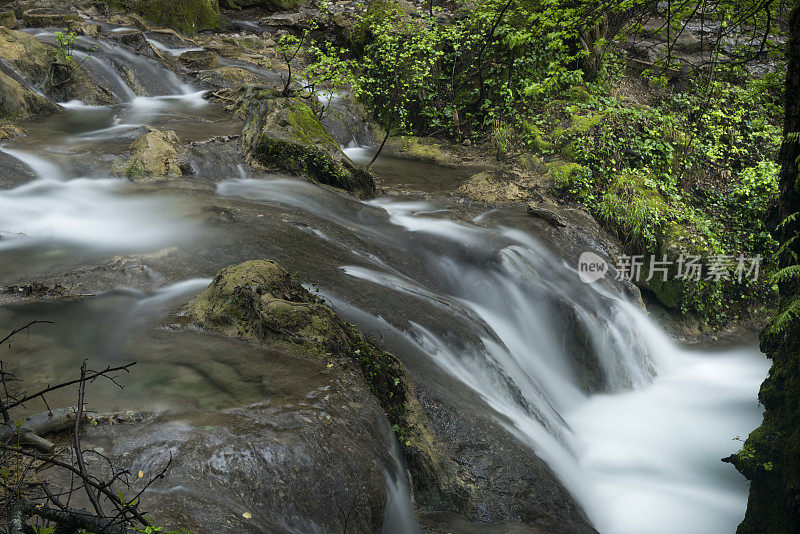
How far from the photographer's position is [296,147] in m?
8.46

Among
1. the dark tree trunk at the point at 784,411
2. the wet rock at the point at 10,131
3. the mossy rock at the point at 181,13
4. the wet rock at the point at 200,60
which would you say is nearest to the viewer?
the dark tree trunk at the point at 784,411

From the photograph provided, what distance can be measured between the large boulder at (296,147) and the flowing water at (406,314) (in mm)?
483

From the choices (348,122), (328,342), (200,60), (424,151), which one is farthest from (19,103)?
(328,342)

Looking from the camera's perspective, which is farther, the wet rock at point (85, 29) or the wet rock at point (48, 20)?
the wet rock at point (48, 20)

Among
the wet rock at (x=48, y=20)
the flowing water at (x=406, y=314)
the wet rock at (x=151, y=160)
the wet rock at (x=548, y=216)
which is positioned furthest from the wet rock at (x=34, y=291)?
the wet rock at (x=48, y=20)

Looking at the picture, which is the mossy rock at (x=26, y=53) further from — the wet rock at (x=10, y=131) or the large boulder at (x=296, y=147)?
the large boulder at (x=296, y=147)

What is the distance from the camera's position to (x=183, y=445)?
9.24ft

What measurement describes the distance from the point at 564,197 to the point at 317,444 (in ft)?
26.5

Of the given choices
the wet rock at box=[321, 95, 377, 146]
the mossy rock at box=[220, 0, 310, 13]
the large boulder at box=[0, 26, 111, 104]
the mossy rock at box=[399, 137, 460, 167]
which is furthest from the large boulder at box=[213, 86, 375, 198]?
the mossy rock at box=[220, 0, 310, 13]

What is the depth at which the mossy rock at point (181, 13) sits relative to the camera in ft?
54.3

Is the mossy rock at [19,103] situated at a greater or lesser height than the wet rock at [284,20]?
lesser

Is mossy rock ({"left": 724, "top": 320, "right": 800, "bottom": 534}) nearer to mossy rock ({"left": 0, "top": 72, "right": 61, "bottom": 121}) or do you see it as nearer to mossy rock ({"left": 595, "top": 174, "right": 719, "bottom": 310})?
mossy rock ({"left": 595, "top": 174, "right": 719, "bottom": 310})

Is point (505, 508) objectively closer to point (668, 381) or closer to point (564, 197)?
point (668, 381)

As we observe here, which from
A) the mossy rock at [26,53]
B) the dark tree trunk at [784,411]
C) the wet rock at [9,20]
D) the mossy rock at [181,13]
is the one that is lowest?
the dark tree trunk at [784,411]
